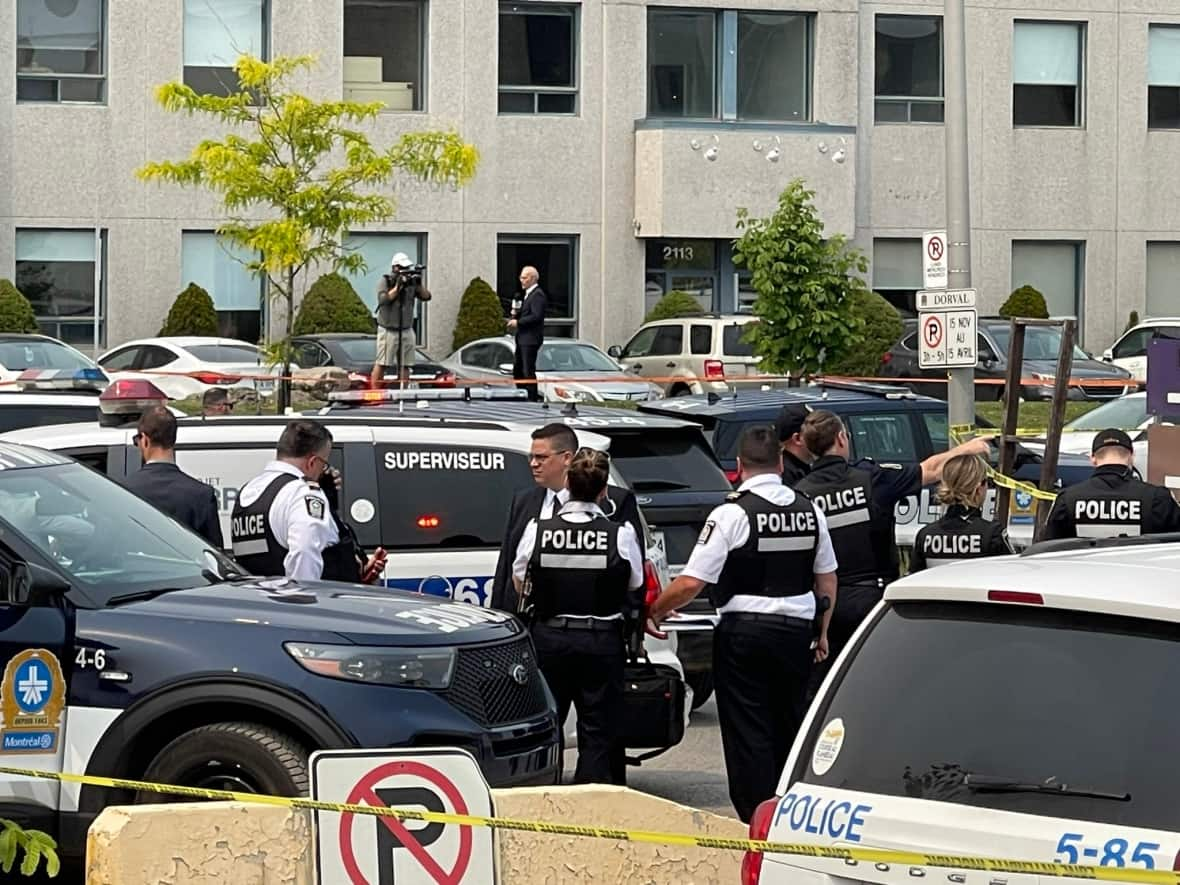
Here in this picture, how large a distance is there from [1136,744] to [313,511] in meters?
5.38

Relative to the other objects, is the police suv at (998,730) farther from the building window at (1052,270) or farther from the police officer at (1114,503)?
the building window at (1052,270)

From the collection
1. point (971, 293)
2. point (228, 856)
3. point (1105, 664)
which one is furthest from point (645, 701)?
point (971, 293)

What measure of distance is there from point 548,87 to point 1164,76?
38.8 feet

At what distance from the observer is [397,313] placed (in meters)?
22.4

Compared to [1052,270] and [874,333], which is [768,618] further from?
[1052,270]

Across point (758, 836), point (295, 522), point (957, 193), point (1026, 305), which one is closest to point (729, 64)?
point (1026, 305)

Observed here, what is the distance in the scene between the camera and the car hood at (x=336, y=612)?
23.7ft

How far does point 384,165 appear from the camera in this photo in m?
23.9

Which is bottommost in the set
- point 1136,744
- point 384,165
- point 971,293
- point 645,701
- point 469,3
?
point 645,701

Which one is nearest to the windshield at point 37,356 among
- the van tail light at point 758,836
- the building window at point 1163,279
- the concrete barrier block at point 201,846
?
the building window at point 1163,279

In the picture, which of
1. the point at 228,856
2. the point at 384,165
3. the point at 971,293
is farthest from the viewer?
the point at 384,165

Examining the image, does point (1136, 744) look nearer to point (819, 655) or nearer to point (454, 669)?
point (454, 669)

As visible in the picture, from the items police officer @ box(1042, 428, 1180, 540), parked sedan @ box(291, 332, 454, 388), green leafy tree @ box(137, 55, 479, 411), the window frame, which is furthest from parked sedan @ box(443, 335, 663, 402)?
police officer @ box(1042, 428, 1180, 540)

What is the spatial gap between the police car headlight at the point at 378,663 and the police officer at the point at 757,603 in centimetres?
124
